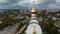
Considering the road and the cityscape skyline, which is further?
the cityscape skyline

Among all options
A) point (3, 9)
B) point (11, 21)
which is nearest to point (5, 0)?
point (3, 9)

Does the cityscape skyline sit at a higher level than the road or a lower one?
higher

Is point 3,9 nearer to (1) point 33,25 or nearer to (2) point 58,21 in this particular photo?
(1) point 33,25

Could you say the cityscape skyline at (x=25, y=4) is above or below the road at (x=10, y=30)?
above

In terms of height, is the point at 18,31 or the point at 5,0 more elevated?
the point at 5,0

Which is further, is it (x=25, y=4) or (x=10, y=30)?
(x=25, y=4)

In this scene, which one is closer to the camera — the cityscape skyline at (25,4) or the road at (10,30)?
the road at (10,30)

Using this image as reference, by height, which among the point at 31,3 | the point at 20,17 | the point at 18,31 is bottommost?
the point at 18,31

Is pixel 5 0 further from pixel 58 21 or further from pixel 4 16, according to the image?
pixel 58 21

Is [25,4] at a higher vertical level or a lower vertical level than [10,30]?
higher
